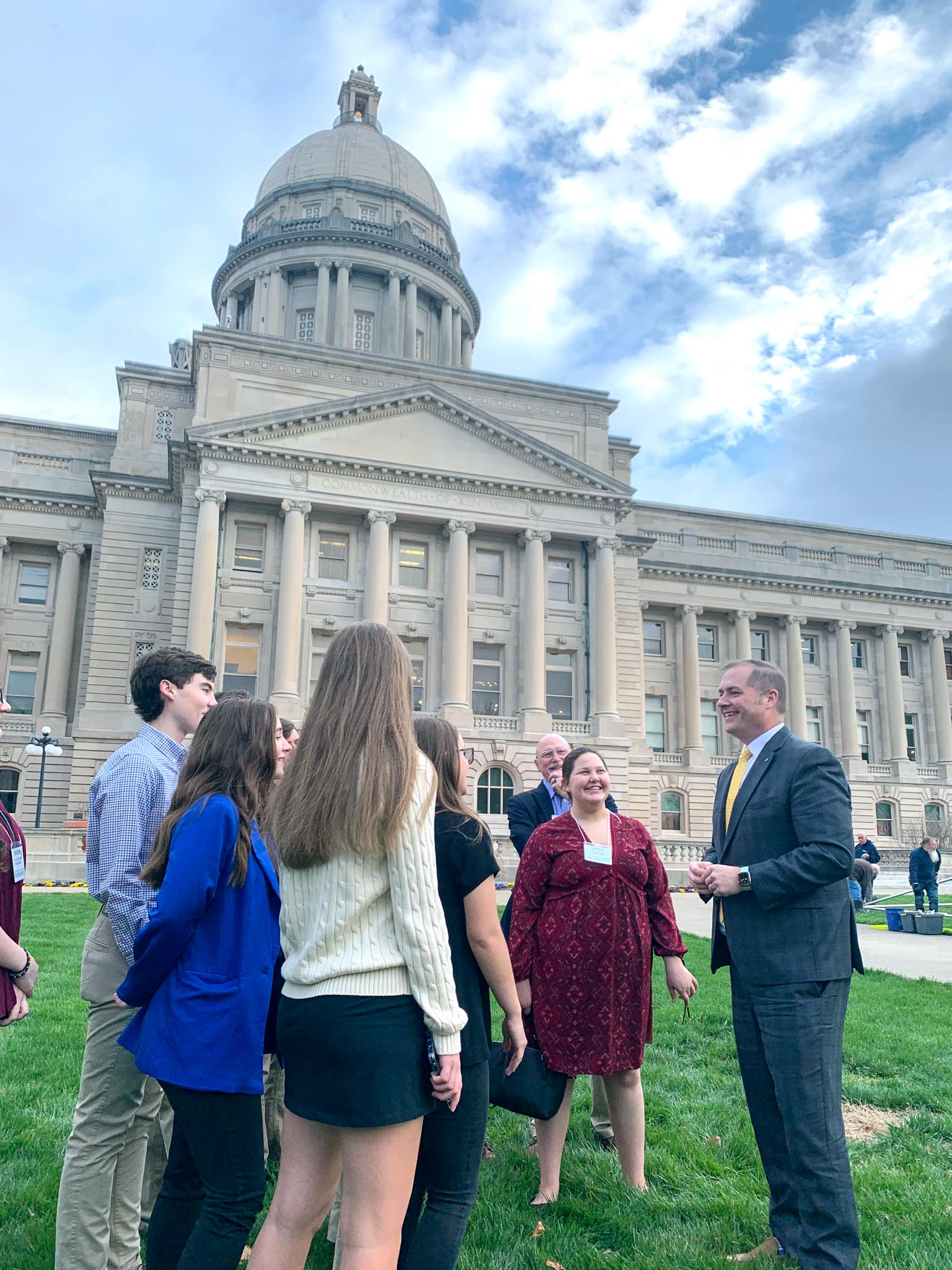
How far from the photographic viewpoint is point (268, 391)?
4162 centimetres

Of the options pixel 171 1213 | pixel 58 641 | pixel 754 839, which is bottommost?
pixel 171 1213

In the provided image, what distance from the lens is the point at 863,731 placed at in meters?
54.1

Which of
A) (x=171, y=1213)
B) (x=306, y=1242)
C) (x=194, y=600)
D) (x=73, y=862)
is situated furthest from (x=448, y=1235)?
(x=194, y=600)

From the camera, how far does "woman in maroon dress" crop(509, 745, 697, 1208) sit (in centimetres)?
526

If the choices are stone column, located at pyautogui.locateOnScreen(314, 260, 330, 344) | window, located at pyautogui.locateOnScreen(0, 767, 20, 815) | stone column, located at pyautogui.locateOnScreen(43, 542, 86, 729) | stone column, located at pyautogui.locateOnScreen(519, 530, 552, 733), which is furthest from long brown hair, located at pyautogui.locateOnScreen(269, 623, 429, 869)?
stone column, located at pyautogui.locateOnScreen(314, 260, 330, 344)

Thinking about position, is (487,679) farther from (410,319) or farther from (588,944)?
(588,944)

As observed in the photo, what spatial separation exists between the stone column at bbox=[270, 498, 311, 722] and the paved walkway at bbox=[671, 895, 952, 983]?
64.8 feet

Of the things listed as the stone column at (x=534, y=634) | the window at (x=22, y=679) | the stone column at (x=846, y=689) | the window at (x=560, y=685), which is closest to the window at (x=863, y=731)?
the stone column at (x=846, y=689)

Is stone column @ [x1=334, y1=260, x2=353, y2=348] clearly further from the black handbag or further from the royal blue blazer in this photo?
the royal blue blazer

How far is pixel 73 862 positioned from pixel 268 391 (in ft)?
73.9

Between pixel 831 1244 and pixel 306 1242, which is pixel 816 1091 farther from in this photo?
pixel 306 1242

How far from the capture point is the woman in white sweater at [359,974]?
9.86ft

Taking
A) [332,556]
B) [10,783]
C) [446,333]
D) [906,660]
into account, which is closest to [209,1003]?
[332,556]

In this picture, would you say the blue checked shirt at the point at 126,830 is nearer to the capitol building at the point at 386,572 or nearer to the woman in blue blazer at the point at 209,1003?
the woman in blue blazer at the point at 209,1003
